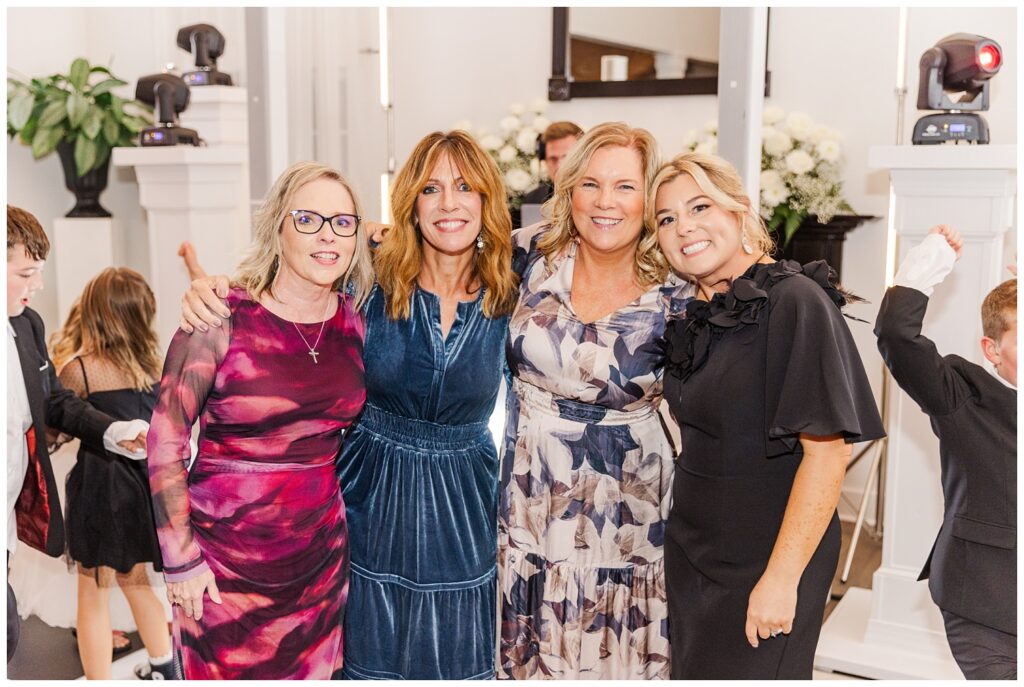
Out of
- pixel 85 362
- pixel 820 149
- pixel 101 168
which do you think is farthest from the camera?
pixel 101 168

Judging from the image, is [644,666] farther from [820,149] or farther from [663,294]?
[820,149]

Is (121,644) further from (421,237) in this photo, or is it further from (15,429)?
(421,237)

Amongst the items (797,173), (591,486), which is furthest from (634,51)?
(591,486)

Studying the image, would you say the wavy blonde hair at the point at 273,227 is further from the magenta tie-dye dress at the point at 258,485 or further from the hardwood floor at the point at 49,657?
the hardwood floor at the point at 49,657

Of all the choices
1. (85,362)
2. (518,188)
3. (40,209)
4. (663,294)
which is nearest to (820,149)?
(518,188)

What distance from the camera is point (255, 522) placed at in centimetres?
210

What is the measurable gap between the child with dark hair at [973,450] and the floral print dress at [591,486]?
0.48 m

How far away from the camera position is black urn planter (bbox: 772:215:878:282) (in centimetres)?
432

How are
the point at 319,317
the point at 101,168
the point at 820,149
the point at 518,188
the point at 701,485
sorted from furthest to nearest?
the point at 101,168
the point at 518,188
the point at 820,149
the point at 319,317
the point at 701,485

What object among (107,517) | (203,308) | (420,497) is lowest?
(107,517)

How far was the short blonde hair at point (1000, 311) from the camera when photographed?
79.4 inches

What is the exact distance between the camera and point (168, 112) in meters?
3.83

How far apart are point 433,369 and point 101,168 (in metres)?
3.65

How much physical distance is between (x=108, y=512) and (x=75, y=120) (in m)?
2.70
